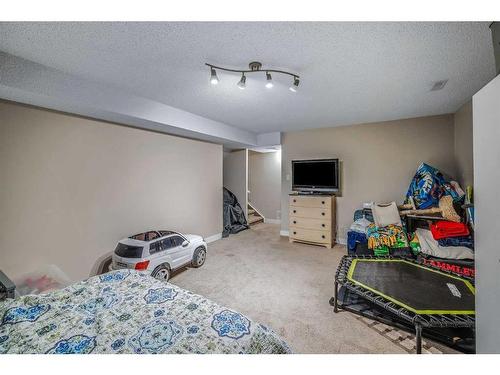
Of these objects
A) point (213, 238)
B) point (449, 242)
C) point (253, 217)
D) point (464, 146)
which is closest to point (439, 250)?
point (449, 242)

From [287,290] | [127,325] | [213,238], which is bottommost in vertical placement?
[287,290]

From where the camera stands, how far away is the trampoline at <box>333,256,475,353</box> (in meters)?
1.46

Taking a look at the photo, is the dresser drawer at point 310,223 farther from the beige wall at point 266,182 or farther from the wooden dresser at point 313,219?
the beige wall at point 266,182

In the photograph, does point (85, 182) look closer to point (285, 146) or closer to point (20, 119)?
point (20, 119)

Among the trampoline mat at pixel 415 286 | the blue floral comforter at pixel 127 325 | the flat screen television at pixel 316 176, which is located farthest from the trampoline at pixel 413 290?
the flat screen television at pixel 316 176

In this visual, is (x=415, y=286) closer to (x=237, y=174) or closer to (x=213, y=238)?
(x=213, y=238)

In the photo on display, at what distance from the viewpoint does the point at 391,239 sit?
2.71m

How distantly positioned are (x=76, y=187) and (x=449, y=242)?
438 cm

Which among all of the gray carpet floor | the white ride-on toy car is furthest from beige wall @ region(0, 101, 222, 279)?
the gray carpet floor

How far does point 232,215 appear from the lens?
Answer: 17.2 ft

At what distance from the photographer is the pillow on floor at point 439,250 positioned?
7.75 ft

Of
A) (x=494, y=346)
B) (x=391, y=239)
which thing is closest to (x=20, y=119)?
(x=494, y=346)

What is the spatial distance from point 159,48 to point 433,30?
190 centimetres
